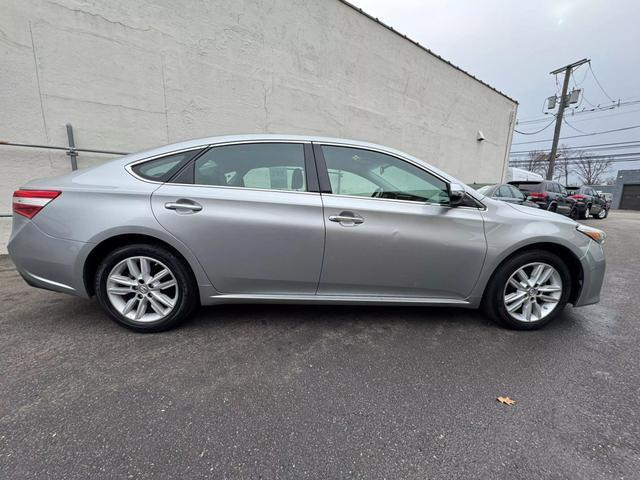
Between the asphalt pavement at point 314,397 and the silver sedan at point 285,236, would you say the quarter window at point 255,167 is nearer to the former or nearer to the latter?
the silver sedan at point 285,236

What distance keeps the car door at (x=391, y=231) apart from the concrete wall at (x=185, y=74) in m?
4.32

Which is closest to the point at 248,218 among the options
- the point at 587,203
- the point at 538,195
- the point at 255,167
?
the point at 255,167

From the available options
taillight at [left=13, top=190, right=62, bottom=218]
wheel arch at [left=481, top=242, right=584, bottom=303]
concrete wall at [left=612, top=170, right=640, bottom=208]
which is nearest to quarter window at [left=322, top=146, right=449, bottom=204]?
wheel arch at [left=481, top=242, right=584, bottom=303]

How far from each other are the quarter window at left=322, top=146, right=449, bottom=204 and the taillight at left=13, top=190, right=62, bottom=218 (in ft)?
6.87

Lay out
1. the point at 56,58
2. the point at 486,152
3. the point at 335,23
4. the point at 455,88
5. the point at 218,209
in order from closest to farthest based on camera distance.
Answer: the point at 218,209, the point at 56,58, the point at 335,23, the point at 455,88, the point at 486,152

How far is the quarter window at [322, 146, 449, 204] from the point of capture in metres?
2.37

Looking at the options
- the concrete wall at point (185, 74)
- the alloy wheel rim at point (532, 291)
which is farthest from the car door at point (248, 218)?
the concrete wall at point (185, 74)

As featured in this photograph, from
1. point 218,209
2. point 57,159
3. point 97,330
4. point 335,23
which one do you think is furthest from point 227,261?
point 335,23

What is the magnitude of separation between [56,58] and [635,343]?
7.59 meters

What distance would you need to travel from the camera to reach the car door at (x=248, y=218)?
85.4 inches

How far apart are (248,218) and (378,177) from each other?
1.11m

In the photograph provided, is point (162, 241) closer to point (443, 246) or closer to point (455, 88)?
point (443, 246)

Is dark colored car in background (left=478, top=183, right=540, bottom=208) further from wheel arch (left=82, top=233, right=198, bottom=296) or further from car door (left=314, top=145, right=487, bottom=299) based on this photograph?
wheel arch (left=82, top=233, right=198, bottom=296)

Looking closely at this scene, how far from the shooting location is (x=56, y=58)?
169 inches
